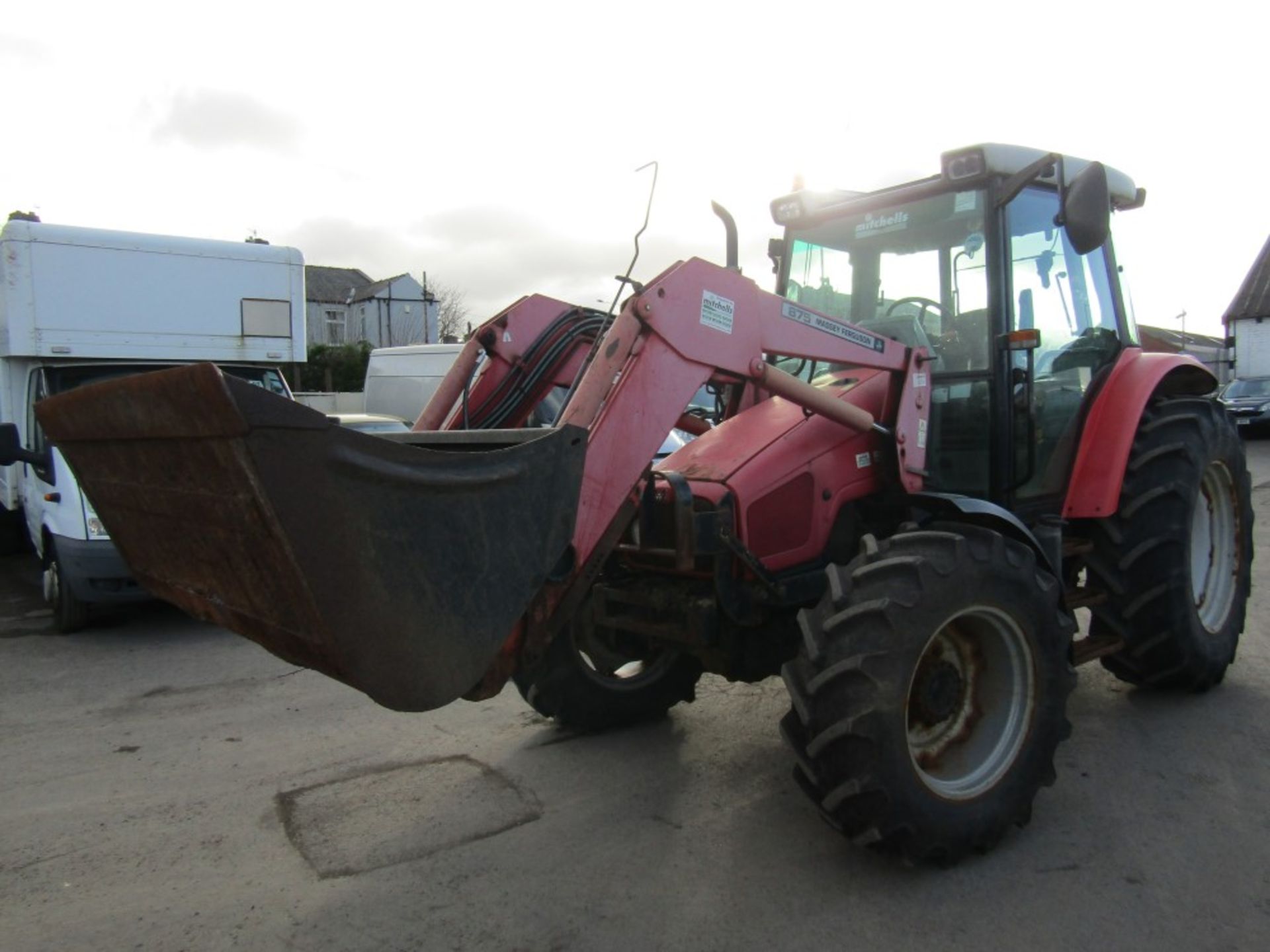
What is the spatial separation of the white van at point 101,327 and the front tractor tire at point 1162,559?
6.16 meters

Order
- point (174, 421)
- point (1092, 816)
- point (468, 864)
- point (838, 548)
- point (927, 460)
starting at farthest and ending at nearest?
point (927, 460) → point (838, 548) → point (1092, 816) → point (468, 864) → point (174, 421)

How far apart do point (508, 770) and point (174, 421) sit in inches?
93.8

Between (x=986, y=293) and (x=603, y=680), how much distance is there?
8.18 ft

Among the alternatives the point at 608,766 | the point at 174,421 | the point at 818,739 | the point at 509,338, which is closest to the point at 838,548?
the point at 818,739

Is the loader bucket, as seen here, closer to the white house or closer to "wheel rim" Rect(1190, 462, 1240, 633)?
"wheel rim" Rect(1190, 462, 1240, 633)

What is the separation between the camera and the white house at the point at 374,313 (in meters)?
39.1

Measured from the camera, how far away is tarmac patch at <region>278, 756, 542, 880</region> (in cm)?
363

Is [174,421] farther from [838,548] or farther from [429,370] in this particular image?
[429,370]

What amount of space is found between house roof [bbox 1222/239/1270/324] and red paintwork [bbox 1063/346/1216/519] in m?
37.7

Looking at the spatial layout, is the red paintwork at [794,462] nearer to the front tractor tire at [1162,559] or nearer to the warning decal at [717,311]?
the warning decal at [717,311]

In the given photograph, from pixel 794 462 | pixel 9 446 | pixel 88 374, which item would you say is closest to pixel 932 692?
pixel 794 462

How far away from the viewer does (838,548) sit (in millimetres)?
4152

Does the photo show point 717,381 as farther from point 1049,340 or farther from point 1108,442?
point 1108,442

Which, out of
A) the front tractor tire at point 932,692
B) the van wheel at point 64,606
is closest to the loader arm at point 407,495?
the front tractor tire at point 932,692
